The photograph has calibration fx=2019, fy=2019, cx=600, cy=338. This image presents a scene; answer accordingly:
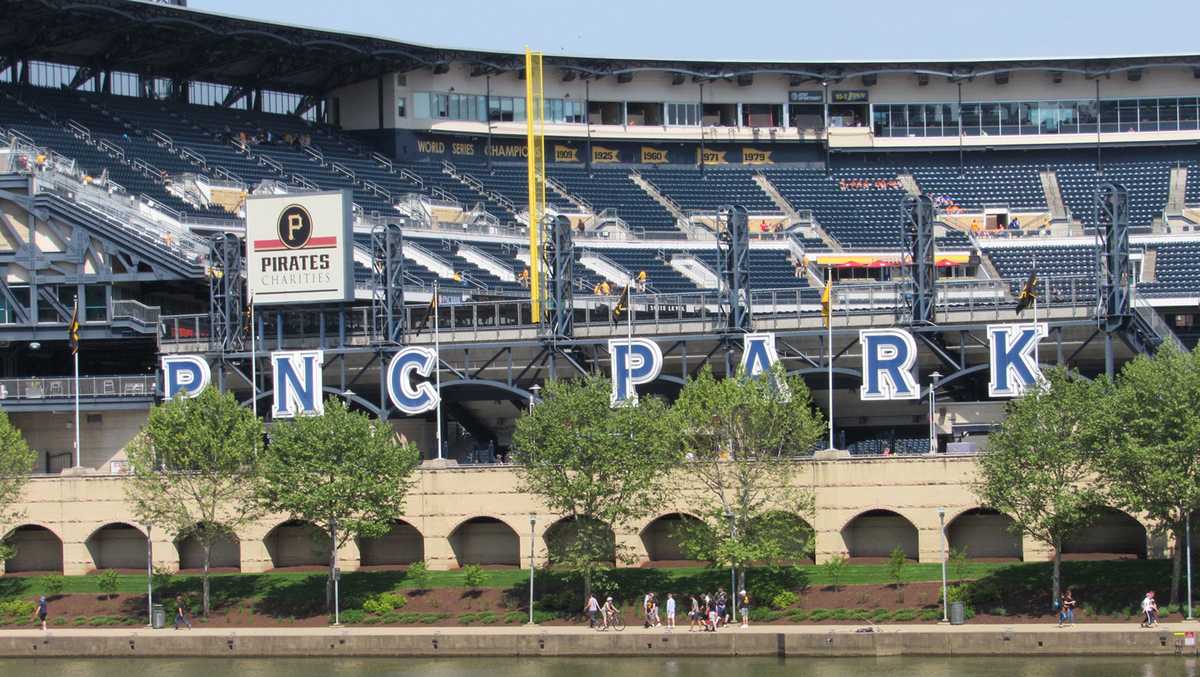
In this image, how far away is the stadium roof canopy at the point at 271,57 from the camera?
120125 millimetres

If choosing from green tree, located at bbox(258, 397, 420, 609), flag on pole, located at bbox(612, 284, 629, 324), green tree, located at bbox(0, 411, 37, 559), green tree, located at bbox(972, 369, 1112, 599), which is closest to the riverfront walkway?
green tree, located at bbox(972, 369, 1112, 599)

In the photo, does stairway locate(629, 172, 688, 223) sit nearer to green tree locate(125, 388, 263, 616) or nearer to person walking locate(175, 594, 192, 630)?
green tree locate(125, 388, 263, 616)

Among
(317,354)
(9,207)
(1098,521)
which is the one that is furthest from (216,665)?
(9,207)

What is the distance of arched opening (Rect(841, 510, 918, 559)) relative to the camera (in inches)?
3152

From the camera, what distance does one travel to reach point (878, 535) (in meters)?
80.6

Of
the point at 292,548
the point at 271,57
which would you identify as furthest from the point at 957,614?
the point at 271,57

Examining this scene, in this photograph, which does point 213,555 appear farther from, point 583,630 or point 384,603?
point 583,630

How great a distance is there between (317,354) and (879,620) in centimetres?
3172

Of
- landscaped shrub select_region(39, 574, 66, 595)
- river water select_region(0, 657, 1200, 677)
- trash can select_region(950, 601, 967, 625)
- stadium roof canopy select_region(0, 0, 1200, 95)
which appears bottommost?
river water select_region(0, 657, 1200, 677)

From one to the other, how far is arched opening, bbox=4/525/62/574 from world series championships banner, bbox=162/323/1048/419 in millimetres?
8779

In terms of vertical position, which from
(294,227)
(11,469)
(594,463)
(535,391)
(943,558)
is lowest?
(943,558)

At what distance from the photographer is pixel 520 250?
12394 cm

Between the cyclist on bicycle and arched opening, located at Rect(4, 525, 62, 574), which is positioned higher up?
arched opening, located at Rect(4, 525, 62, 574)

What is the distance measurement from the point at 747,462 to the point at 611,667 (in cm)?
1102
